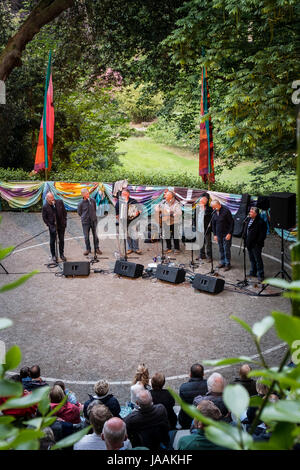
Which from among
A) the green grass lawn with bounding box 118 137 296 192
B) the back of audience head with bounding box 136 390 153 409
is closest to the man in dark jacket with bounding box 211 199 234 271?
the back of audience head with bounding box 136 390 153 409

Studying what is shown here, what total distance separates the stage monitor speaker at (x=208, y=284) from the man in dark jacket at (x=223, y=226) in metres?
1.24

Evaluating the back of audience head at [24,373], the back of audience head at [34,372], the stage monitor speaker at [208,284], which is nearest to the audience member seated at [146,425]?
the back of audience head at [34,372]

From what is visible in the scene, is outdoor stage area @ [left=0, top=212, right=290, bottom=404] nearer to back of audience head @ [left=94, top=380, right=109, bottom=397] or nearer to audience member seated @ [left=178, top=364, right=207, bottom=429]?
audience member seated @ [left=178, top=364, right=207, bottom=429]

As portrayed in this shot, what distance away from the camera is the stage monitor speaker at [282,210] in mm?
8711

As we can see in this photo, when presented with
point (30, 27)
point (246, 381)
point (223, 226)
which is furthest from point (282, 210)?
point (30, 27)

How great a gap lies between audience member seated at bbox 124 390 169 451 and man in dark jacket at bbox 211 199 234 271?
6.48m

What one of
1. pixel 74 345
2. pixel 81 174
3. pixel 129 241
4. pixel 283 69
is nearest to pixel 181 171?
pixel 81 174

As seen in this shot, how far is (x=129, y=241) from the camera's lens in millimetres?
12094

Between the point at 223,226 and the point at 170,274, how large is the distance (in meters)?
1.59

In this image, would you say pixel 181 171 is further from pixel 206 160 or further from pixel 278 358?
pixel 278 358

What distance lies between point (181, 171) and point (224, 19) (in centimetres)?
1584

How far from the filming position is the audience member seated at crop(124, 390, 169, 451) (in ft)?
12.9

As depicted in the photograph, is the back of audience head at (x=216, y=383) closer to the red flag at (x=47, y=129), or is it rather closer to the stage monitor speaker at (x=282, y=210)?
the stage monitor speaker at (x=282, y=210)

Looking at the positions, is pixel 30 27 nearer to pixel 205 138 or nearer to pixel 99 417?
pixel 205 138
